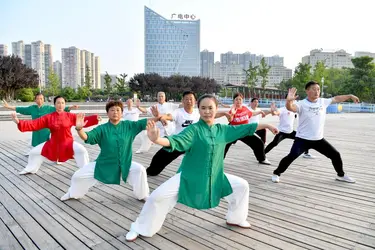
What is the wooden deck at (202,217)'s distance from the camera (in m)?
2.98

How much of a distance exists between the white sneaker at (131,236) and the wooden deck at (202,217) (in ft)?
0.19

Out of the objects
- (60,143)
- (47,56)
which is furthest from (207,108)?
(47,56)

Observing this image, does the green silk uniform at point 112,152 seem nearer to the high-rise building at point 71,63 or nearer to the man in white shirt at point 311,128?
the man in white shirt at point 311,128

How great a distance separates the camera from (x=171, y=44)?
305ft

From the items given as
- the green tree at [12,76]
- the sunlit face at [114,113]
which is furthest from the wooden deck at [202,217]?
the green tree at [12,76]

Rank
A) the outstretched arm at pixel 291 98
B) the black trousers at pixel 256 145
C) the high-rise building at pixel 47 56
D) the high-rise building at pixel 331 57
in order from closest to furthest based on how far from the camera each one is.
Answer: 1. the outstretched arm at pixel 291 98
2. the black trousers at pixel 256 145
3. the high-rise building at pixel 47 56
4. the high-rise building at pixel 331 57

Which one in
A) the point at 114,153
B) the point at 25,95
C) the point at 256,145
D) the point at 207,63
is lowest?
the point at 256,145

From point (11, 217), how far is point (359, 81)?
1548 inches

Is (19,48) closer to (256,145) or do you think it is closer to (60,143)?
(60,143)

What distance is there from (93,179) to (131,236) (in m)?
1.22

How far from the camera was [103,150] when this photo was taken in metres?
3.84

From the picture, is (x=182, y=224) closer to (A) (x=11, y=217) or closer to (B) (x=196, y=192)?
(B) (x=196, y=192)

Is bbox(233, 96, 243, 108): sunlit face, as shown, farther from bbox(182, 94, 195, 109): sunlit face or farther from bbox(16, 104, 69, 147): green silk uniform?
bbox(16, 104, 69, 147): green silk uniform

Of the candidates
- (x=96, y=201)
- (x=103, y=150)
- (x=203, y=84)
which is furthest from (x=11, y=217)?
(x=203, y=84)
